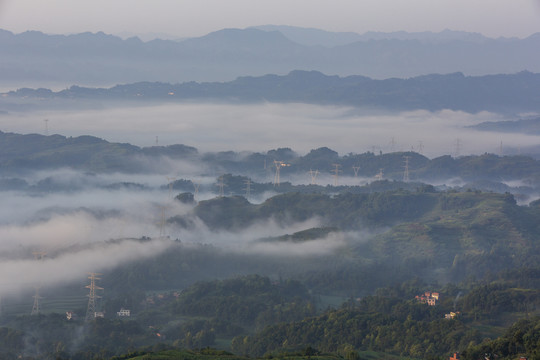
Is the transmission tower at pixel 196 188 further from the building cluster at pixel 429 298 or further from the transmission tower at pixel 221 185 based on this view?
the building cluster at pixel 429 298

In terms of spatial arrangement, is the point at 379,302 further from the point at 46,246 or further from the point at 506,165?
the point at 506,165

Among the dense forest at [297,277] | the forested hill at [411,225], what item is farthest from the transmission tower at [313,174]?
the forested hill at [411,225]

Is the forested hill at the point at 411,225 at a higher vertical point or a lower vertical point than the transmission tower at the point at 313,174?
lower

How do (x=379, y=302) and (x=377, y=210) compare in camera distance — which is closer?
(x=379, y=302)

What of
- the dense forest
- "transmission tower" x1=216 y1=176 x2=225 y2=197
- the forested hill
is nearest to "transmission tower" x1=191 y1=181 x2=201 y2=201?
the dense forest

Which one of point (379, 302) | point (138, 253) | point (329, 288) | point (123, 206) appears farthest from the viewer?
point (123, 206)

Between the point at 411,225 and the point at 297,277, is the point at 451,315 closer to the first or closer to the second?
the point at 297,277

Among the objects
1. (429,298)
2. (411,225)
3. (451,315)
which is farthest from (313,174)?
(451,315)

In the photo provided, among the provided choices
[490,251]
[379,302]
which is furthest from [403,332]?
[490,251]
